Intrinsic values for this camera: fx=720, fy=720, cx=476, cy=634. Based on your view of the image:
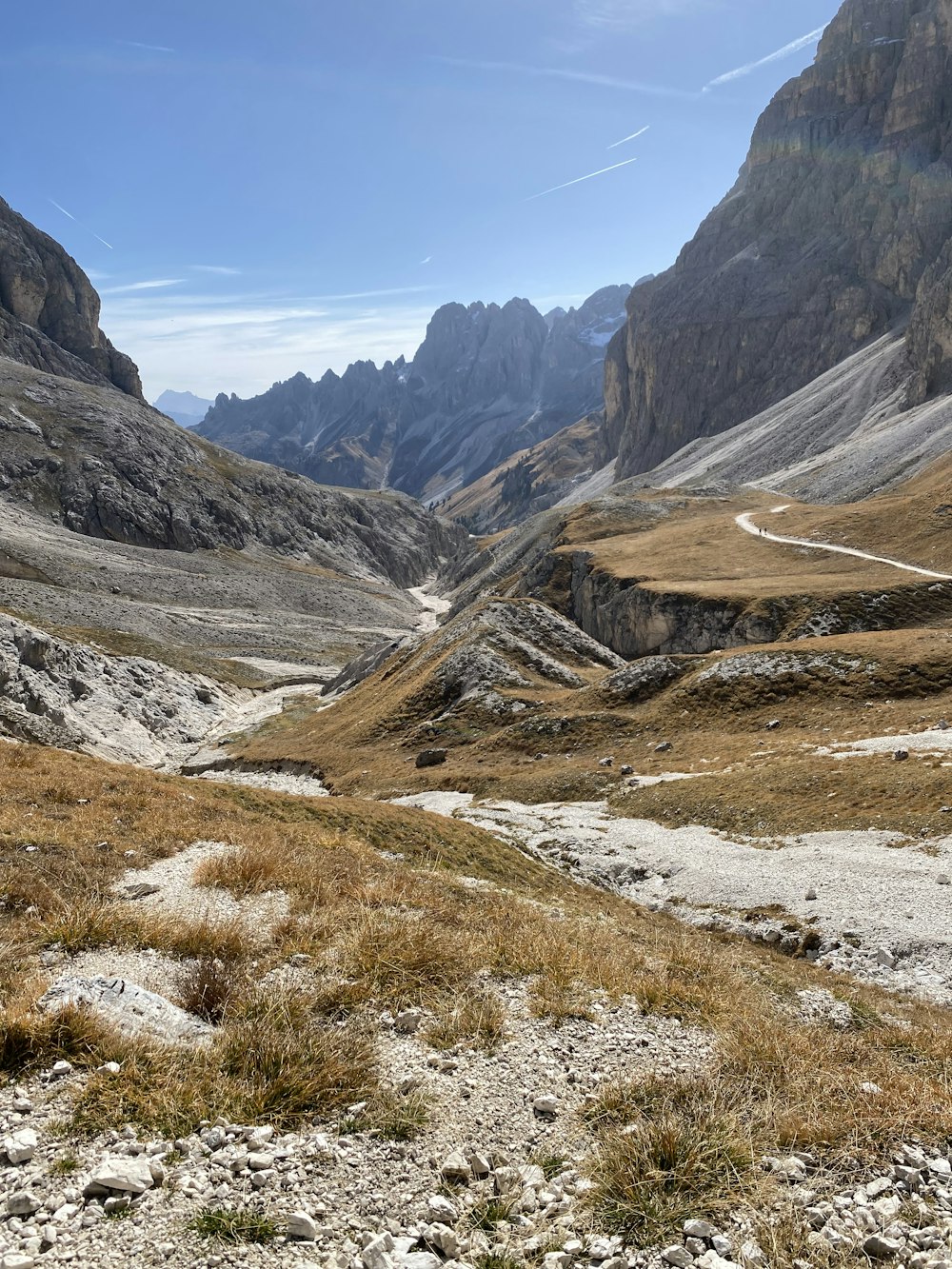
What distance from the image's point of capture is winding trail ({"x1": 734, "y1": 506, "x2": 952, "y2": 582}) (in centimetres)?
6003

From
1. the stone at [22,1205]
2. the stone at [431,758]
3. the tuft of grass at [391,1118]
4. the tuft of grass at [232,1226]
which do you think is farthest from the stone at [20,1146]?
the stone at [431,758]

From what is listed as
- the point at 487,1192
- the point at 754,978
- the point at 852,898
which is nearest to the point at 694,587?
the point at 852,898

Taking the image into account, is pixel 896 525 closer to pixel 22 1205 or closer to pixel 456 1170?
pixel 456 1170

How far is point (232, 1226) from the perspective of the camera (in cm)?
560

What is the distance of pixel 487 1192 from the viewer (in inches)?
251

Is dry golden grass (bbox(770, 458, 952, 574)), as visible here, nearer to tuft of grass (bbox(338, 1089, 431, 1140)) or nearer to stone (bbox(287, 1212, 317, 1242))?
tuft of grass (bbox(338, 1089, 431, 1140))

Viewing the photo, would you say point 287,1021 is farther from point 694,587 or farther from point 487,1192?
A: point 694,587

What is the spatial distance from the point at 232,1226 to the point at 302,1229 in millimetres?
537

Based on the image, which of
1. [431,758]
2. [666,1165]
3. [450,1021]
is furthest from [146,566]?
[666,1165]

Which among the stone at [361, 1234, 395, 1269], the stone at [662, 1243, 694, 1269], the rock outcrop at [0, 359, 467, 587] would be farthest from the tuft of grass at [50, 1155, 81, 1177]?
the rock outcrop at [0, 359, 467, 587]

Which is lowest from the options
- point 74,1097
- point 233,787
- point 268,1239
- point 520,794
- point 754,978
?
point 520,794

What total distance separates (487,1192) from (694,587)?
62118 millimetres

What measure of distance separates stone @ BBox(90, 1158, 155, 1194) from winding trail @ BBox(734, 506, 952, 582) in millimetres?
64099

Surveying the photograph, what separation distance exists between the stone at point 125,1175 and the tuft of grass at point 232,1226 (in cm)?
56
